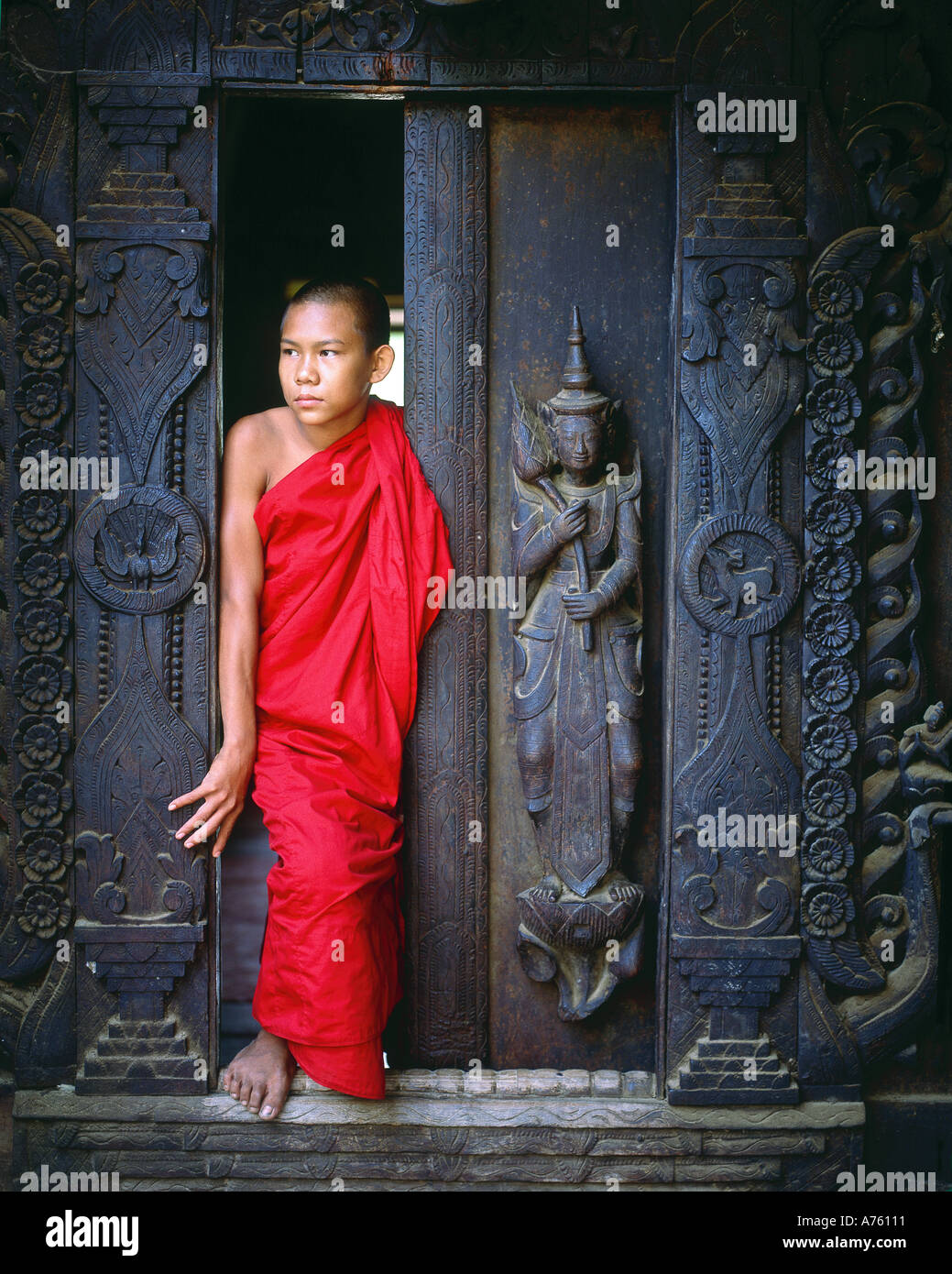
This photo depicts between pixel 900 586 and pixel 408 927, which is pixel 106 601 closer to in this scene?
pixel 408 927

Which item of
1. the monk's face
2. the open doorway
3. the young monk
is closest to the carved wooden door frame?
the young monk

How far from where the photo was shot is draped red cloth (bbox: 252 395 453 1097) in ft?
12.0

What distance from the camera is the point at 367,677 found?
380cm

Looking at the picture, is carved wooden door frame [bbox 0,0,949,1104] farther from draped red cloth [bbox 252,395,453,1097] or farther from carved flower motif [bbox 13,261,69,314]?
draped red cloth [bbox 252,395,453,1097]

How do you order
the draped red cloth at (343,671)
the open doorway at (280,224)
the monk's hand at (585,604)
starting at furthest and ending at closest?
the open doorway at (280,224)
the monk's hand at (585,604)
the draped red cloth at (343,671)

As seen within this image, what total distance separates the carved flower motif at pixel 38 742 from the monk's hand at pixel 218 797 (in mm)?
431

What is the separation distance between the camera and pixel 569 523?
376 centimetres

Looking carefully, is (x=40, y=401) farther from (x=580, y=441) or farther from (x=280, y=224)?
(x=280, y=224)

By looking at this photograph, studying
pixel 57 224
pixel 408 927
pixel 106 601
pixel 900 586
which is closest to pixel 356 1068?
pixel 408 927

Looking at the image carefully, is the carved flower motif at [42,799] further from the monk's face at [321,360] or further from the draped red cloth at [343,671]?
the monk's face at [321,360]

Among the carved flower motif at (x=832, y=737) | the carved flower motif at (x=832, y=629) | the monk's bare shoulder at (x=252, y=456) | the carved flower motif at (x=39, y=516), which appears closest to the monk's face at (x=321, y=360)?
the monk's bare shoulder at (x=252, y=456)

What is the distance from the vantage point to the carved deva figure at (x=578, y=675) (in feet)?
12.4

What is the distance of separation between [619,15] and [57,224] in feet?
6.56

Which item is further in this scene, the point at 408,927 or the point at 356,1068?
the point at 408,927
